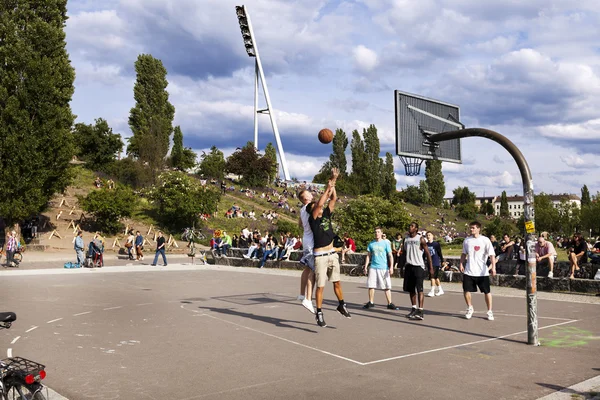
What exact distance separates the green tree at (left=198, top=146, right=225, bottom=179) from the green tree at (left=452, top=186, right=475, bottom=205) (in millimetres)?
71845

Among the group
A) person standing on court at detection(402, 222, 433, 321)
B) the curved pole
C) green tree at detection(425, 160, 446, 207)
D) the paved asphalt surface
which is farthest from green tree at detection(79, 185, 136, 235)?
green tree at detection(425, 160, 446, 207)

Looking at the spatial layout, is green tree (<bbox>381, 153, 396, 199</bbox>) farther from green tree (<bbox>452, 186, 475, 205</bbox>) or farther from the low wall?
the low wall

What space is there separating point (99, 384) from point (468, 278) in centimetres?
679

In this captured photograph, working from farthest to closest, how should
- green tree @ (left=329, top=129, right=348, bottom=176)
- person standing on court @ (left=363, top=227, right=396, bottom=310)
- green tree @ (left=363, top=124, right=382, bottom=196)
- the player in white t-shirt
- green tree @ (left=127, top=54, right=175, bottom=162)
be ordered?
green tree @ (left=329, top=129, right=348, bottom=176)
green tree @ (left=363, top=124, right=382, bottom=196)
green tree @ (left=127, top=54, right=175, bottom=162)
person standing on court @ (left=363, top=227, right=396, bottom=310)
the player in white t-shirt

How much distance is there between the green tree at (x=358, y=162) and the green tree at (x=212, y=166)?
23142mm

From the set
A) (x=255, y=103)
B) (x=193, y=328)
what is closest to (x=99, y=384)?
(x=193, y=328)

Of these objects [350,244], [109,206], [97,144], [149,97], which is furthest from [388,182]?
[350,244]

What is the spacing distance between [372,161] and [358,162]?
2380 millimetres

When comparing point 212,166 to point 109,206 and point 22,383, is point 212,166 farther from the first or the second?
point 22,383

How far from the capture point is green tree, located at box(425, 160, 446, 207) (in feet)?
327

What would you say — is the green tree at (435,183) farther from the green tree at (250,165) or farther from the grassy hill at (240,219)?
the green tree at (250,165)

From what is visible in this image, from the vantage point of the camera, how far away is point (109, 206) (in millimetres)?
39656

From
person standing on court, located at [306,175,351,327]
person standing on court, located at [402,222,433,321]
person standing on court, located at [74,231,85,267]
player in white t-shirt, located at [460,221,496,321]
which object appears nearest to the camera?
person standing on court, located at [306,175,351,327]

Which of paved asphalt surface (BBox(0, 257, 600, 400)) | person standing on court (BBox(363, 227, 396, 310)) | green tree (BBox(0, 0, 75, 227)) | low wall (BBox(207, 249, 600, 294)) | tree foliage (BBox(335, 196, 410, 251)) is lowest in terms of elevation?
paved asphalt surface (BBox(0, 257, 600, 400))
